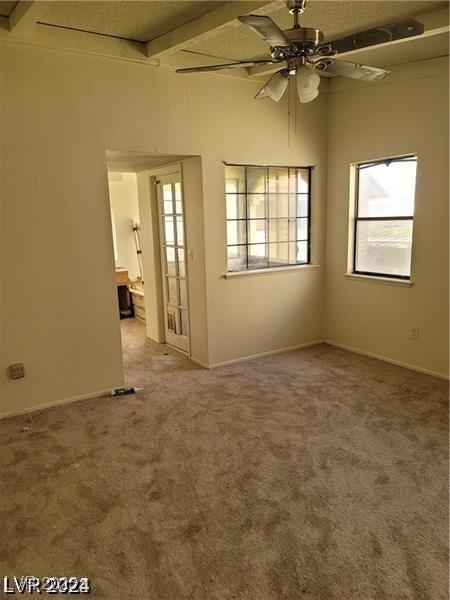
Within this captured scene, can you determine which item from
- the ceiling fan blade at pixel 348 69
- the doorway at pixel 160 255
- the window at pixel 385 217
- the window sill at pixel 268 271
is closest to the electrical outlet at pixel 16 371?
the doorway at pixel 160 255

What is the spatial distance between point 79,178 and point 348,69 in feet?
6.91

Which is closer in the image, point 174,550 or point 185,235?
point 174,550

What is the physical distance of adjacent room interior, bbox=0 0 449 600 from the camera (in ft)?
7.02

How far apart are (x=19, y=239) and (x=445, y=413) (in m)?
3.47

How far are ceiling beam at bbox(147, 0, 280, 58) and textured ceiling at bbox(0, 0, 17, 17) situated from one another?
1.02 metres

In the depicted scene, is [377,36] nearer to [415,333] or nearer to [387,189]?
[387,189]

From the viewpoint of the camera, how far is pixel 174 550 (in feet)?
6.84

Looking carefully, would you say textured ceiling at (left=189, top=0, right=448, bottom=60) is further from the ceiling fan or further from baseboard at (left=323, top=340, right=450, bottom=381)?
baseboard at (left=323, top=340, right=450, bottom=381)

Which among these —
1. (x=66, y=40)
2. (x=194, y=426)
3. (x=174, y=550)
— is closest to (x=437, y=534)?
(x=174, y=550)

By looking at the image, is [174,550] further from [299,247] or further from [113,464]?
[299,247]

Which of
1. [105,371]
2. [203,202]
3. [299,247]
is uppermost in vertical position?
[203,202]

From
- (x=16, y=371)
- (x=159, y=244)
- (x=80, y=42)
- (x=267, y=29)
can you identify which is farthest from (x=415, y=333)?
(x=80, y=42)

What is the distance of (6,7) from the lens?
288cm

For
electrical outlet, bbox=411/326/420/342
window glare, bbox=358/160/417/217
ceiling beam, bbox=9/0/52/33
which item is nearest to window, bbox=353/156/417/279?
window glare, bbox=358/160/417/217
